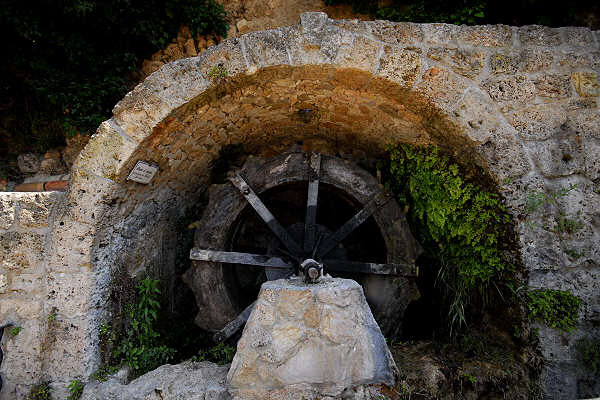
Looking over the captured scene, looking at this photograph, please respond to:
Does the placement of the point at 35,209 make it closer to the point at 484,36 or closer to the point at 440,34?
the point at 440,34

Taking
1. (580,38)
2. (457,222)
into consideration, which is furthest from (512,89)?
(457,222)

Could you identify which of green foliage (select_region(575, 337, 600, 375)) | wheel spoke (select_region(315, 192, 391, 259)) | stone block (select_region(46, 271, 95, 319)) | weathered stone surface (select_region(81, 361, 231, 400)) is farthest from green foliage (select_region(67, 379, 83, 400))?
green foliage (select_region(575, 337, 600, 375))

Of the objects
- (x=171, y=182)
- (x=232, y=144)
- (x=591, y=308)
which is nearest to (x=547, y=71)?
(x=591, y=308)

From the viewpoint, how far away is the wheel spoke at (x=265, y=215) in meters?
3.13

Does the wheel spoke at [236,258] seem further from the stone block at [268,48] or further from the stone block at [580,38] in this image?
the stone block at [580,38]

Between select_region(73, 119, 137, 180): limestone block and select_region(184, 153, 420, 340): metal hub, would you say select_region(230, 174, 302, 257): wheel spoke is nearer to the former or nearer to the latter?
select_region(184, 153, 420, 340): metal hub

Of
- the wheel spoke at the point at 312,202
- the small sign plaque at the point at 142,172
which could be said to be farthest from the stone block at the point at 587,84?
the small sign plaque at the point at 142,172

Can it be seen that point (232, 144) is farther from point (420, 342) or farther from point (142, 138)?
point (420, 342)

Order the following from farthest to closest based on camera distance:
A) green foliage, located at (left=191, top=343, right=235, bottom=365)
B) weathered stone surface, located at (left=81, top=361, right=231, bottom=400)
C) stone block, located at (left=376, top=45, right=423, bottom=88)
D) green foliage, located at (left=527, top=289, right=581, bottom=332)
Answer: green foliage, located at (left=191, top=343, right=235, bottom=365) → stone block, located at (left=376, top=45, right=423, bottom=88) → green foliage, located at (left=527, top=289, right=581, bottom=332) → weathered stone surface, located at (left=81, top=361, right=231, bottom=400)

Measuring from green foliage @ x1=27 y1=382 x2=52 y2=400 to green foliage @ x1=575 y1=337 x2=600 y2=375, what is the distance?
3471mm

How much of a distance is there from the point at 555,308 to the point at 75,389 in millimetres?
3181

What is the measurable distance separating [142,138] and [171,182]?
0.73 m

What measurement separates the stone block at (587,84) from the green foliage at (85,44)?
3042 mm

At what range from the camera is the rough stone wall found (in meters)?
2.25
